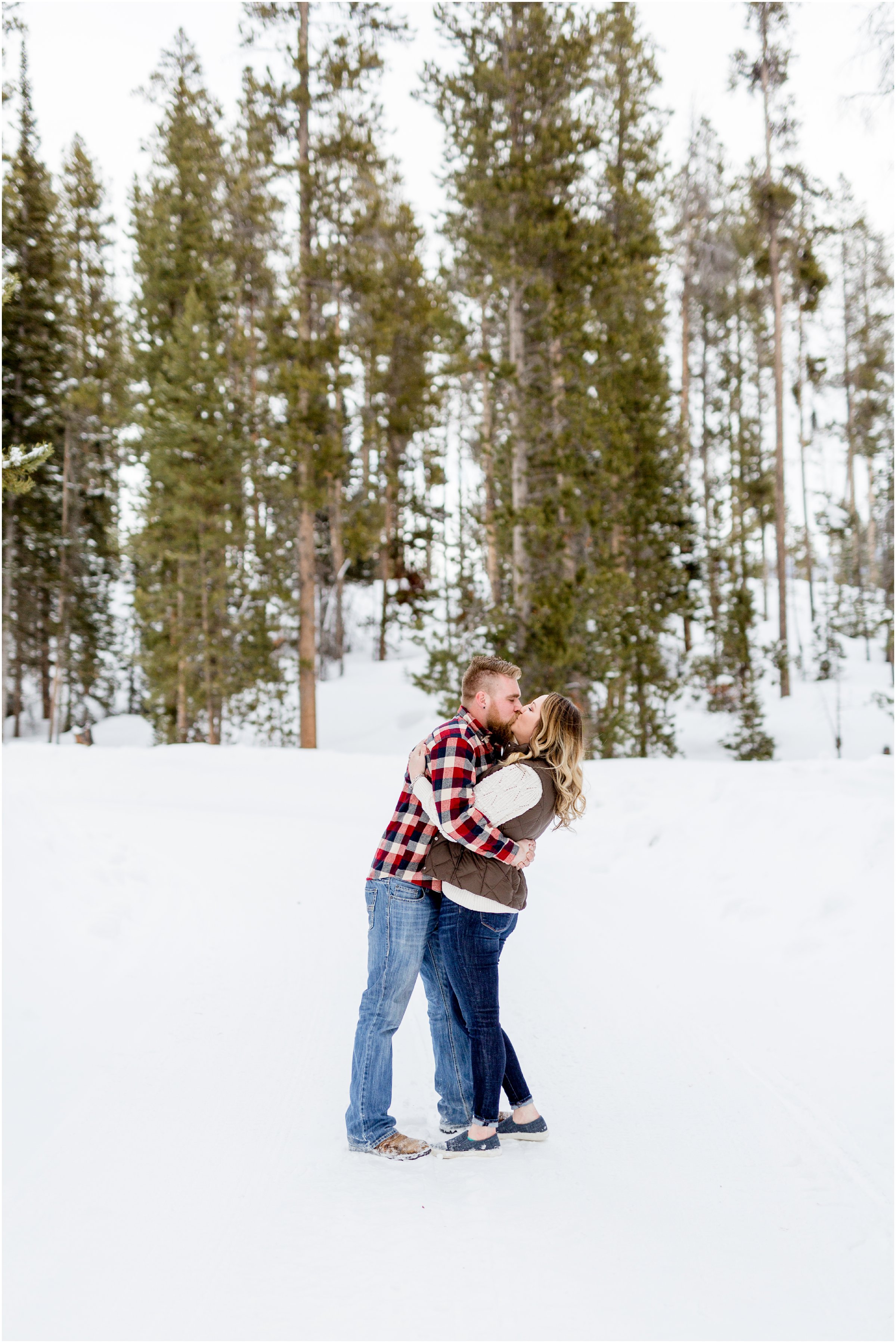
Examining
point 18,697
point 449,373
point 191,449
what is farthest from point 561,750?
point 18,697

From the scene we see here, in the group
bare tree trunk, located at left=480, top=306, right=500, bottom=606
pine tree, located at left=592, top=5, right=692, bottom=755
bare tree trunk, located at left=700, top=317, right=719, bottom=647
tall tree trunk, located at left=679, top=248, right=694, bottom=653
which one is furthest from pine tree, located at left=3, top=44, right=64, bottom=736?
bare tree trunk, located at left=700, top=317, right=719, bottom=647

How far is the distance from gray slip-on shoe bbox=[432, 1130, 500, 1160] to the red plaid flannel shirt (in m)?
1.00

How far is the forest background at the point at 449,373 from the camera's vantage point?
1346 centimetres

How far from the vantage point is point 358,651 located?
3219cm

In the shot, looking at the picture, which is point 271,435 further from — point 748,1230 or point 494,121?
point 748,1230

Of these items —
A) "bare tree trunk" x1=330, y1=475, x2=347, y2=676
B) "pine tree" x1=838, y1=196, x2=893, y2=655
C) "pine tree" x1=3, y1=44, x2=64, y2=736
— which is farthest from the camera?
"pine tree" x1=838, y1=196, x2=893, y2=655

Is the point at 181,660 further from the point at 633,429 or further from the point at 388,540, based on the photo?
the point at 388,540

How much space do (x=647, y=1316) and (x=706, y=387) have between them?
2815 cm

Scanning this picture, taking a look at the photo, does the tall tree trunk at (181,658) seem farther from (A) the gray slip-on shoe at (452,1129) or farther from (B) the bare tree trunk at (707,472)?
(A) the gray slip-on shoe at (452,1129)

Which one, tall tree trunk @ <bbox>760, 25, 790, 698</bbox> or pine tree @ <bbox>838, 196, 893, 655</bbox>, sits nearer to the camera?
tall tree trunk @ <bbox>760, 25, 790, 698</bbox>

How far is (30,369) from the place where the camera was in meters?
21.6

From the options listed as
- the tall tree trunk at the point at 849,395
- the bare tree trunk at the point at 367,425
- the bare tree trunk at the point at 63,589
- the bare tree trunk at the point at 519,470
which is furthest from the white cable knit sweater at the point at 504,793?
the tall tree trunk at the point at 849,395

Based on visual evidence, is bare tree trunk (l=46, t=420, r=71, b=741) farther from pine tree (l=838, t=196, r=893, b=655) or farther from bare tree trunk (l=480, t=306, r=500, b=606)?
pine tree (l=838, t=196, r=893, b=655)

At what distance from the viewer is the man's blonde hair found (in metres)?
3.71
